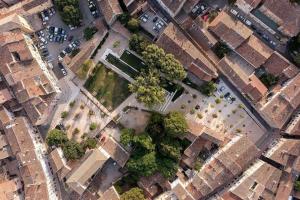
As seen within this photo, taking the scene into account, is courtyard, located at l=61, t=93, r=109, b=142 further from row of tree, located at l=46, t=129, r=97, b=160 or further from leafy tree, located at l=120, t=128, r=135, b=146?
leafy tree, located at l=120, t=128, r=135, b=146

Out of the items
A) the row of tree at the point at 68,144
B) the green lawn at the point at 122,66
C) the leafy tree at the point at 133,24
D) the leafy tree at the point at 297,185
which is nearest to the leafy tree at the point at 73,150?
the row of tree at the point at 68,144

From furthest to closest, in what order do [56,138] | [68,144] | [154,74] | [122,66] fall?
[122,66] < [68,144] < [56,138] < [154,74]

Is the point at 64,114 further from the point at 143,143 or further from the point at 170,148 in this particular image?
the point at 170,148

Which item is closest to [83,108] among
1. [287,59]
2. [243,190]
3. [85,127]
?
[85,127]

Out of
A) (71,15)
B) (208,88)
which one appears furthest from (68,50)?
(208,88)

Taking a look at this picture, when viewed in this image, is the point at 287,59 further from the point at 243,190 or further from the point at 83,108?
the point at 83,108
